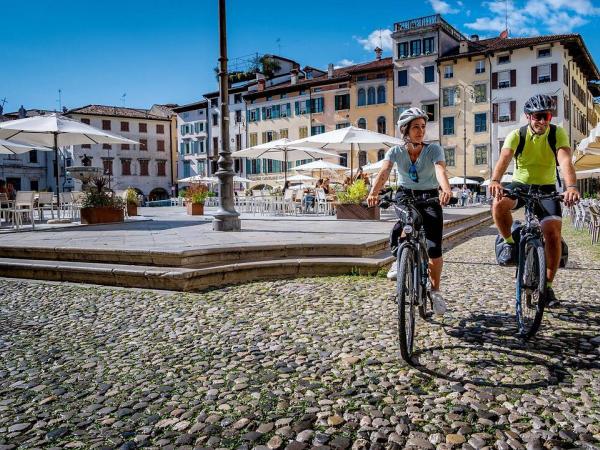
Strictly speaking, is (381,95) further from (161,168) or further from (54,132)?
(54,132)

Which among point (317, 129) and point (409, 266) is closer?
point (409, 266)

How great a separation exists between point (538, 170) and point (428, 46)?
145 feet

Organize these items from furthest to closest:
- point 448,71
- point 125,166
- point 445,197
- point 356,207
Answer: point 125,166 < point 448,71 < point 356,207 < point 445,197

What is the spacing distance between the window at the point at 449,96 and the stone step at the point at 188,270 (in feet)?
133

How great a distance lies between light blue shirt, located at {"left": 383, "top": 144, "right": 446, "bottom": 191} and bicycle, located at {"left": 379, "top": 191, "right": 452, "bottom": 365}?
13 centimetres

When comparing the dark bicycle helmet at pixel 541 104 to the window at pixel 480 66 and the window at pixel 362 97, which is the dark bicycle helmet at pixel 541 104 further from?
the window at pixel 362 97

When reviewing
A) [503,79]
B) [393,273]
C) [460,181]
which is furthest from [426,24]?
[393,273]

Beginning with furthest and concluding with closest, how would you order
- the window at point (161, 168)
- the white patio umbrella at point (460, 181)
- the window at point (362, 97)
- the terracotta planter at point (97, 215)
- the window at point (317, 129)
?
1. the window at point (161, 168)
2. the window at point (317, 129)
3. the window at point (362, 97)
4. the white patio umbrella at point (460, 181)
5. the terracotta planter at point (97, 215)

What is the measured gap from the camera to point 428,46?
4506 centimetres

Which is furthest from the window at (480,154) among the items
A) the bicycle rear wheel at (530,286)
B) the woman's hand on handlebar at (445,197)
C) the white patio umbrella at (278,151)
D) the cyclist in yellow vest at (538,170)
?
the woman's hand on handlebar at (445,197)

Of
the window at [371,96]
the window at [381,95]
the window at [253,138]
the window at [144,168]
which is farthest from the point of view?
the window at [144,168]

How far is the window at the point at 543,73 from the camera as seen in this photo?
40.3 meters

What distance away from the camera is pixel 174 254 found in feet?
20.5

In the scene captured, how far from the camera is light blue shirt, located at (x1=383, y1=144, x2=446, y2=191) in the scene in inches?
164
